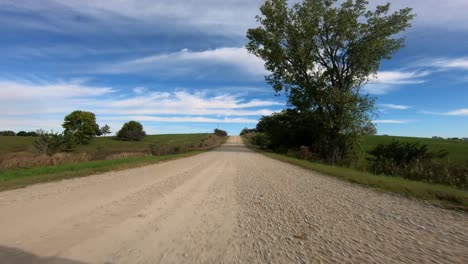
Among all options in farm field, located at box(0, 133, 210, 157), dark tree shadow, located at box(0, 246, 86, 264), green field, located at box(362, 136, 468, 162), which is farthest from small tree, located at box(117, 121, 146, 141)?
dark tree shadow, located at box(0, 246, 86, 264)

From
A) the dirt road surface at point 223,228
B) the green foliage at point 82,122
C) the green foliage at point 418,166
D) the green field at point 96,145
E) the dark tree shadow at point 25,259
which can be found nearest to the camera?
the dark tree shadow at point 25,259

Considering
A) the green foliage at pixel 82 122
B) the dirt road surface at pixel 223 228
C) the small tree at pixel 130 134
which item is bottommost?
the dirt road surface at pixel 223 228

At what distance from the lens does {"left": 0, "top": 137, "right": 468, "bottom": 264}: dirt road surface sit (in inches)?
164

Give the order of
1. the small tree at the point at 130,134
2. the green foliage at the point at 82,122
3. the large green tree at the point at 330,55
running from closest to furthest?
the large green tree at the point at 330,55
the green foliage at the point at 82,122
the small tree at the point at 130,134

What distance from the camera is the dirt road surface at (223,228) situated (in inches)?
164

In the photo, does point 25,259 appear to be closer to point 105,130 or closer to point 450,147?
point 450,147

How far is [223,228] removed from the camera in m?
5.59

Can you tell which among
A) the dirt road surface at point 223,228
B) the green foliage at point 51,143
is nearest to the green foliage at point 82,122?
the green foliage at point 51,143

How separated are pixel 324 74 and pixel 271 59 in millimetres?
5933

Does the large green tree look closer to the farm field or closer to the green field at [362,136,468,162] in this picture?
the green field at [362,136,468,162]

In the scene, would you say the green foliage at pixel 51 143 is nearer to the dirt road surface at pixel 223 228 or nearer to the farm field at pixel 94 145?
the farm field at pixel 94 145

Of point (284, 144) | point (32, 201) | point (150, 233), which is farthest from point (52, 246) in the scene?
point (284, 144)

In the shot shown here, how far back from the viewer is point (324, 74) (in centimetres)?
2908

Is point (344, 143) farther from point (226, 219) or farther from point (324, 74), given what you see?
point (226, 219)
